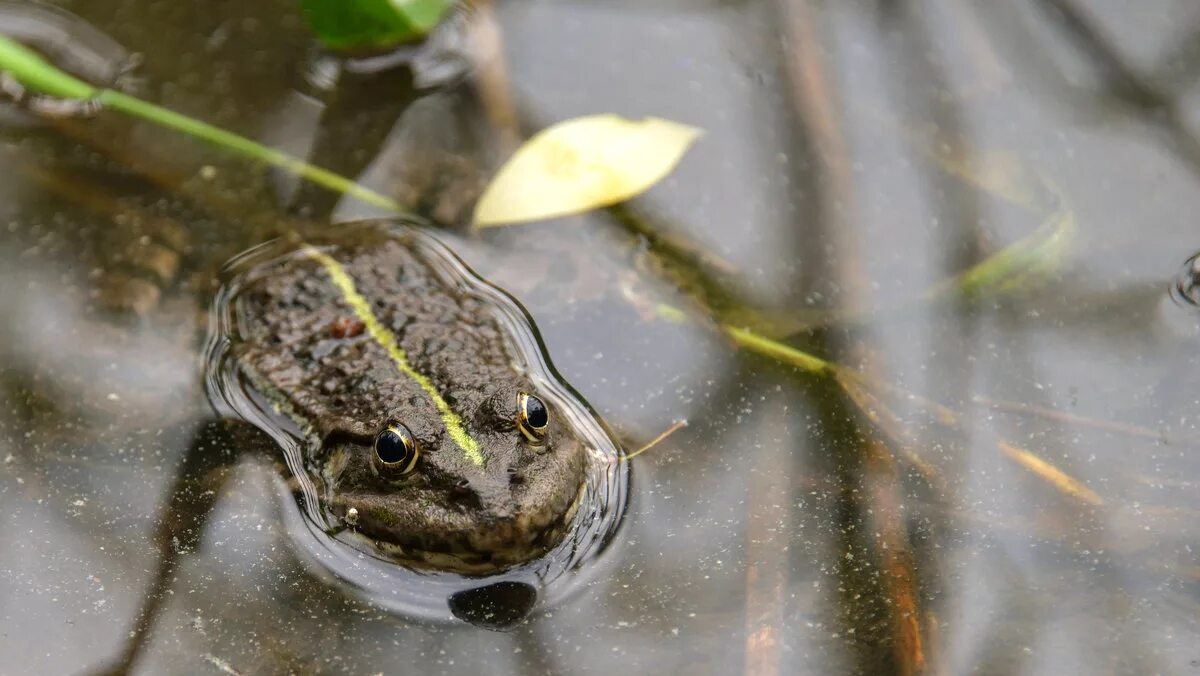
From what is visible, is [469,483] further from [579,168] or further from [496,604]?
[579,168]

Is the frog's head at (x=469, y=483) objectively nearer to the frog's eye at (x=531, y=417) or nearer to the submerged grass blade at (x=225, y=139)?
the frog's eye at (x=531, y=417)

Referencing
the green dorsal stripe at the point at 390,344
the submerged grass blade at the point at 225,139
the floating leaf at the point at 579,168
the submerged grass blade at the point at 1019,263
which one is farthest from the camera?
the submerged grass blade at the point at 225,139

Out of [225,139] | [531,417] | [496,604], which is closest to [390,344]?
[531,417]

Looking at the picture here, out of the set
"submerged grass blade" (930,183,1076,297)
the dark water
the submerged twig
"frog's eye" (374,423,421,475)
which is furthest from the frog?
"submerged grass blade" (930,183,1076,297)

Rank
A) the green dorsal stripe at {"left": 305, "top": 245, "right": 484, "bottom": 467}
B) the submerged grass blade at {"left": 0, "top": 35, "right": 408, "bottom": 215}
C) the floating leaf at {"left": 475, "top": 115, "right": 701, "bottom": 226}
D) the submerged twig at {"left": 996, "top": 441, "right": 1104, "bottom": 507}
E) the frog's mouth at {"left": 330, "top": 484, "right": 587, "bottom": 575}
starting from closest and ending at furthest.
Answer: the frog's mouth at {"left": 330, "top": 484, "right": 587, "bottom": 575} < the green dorsal stripe at {"left": 305, "top": 245, "right": 484, "bottom": 467} < the submerged twig at {"left": 996, "top": 441, "right": 1104, "bottom": 507} < the floating leaf at {"left": 475, "top": 115, "right": 701, "bottom": 226} < the submerged grass blade at {"left": 0, "top": 35, "right": 408, "bottom": 215}

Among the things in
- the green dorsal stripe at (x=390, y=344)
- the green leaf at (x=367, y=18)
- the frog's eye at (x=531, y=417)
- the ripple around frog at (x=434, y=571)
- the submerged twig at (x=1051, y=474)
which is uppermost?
the green leaf at (x=367, y=18)

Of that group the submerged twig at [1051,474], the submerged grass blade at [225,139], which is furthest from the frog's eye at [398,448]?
the submerged twig at [1051,474]

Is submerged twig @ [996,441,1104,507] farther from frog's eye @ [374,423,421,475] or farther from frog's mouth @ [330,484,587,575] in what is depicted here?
frog's eye @ [374,423,421,475]

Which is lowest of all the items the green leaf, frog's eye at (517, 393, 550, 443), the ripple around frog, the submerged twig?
the ripple around frog

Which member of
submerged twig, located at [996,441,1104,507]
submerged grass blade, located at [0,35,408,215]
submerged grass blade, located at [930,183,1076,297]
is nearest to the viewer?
submerged twig, located at [996,441,1104,507]
